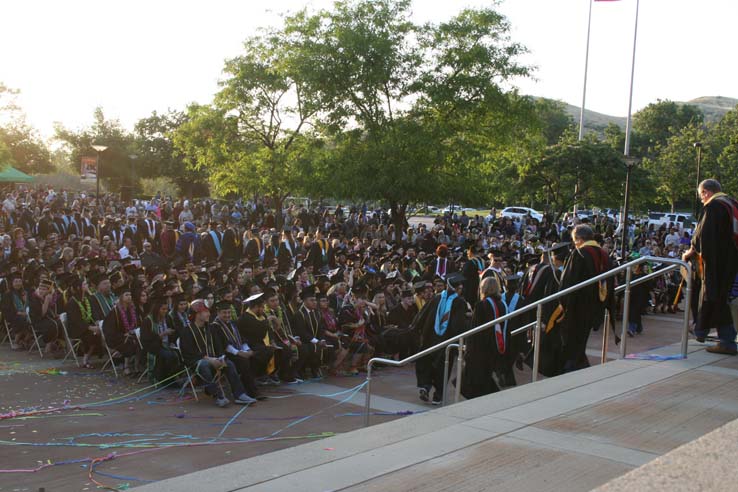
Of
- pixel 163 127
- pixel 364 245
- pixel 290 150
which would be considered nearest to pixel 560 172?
pixel 290 150

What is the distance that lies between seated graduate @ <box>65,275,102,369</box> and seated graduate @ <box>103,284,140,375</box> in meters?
0.32

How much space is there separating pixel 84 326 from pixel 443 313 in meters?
5.42

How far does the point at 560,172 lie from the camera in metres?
32.0

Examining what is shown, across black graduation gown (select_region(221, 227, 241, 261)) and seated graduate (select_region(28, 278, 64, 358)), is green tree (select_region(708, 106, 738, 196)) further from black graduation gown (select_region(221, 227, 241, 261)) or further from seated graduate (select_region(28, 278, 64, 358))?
seated graduate (select_region(28, 278, 64, 358))

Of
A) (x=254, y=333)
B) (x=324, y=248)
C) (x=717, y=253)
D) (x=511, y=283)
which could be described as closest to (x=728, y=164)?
(x=324, y=248)

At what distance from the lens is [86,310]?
11.2 m

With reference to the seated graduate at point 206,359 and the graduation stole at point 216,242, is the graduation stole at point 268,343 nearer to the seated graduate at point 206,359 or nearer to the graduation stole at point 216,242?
the seated graduate at point 206,359

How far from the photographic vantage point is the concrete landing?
3.62 m

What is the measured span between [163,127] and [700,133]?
41127mm

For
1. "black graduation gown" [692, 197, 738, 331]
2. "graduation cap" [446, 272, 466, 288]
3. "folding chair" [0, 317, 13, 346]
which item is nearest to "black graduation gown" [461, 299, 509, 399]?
"graduation cap" [446, 272, 466, 288]

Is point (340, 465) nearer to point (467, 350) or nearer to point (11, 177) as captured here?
point (467, 350)

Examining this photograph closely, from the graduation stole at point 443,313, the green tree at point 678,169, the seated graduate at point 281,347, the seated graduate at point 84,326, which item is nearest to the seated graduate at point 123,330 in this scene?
the seated graduate at point 84,326

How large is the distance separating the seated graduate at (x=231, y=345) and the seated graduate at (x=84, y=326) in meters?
2.06

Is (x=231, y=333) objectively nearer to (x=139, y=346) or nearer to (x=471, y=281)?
(x=139, y=346)
